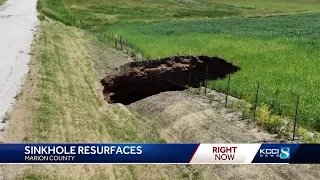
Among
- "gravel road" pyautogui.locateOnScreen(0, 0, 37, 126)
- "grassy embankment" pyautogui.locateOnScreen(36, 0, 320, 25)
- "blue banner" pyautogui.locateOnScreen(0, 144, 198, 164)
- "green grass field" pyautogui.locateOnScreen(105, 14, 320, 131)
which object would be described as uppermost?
"blue banner" pyautogui.locateOnScreen(0, 144, 198, 164)

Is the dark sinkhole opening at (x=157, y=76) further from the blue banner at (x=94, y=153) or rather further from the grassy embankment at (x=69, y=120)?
the blue banner at (x=94, y=153)

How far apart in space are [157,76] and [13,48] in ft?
48.7

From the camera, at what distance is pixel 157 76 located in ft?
86.7

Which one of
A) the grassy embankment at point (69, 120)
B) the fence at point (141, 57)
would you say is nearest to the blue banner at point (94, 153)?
the grassy embankment at point (69, 120)

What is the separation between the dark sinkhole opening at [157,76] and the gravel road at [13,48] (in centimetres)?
520

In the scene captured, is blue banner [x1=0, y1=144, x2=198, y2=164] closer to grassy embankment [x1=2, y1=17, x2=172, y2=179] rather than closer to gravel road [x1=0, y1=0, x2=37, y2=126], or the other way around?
grassy embankment [x1=2, y1=17, x2=172, y2=179]

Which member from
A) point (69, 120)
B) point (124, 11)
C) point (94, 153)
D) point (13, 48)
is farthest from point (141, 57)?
point (124, 11)

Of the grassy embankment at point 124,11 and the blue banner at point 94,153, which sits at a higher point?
the blue banner at point 94,153

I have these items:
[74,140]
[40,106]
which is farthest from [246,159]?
[40,106]

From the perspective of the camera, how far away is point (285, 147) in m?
9.22

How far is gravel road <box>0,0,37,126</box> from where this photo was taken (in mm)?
22156

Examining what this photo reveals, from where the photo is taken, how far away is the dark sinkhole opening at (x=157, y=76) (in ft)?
85.1

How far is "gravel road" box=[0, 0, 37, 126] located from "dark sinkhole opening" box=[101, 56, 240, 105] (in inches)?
205

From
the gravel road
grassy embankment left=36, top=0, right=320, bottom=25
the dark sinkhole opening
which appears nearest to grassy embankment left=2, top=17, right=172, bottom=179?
the gravel road
